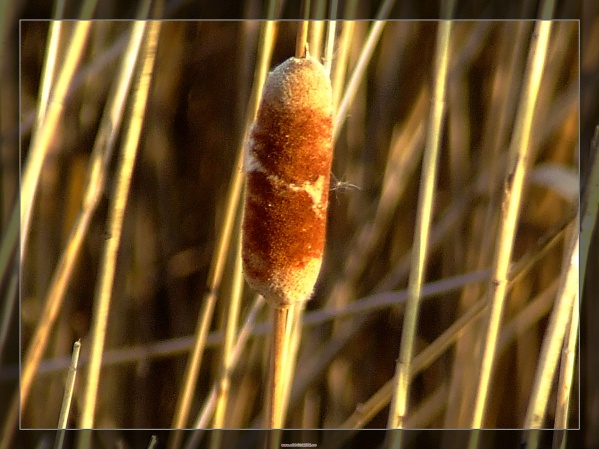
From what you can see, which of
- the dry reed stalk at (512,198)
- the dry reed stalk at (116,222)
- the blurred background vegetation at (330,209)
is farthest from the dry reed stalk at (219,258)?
the dry reed stalk at (512,198)

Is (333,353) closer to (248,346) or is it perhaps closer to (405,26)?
(248,346)

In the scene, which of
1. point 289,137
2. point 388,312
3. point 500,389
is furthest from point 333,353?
point 289,137

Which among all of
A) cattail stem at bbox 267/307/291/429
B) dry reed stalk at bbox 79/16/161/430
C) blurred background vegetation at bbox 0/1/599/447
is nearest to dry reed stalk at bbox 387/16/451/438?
blurred background vegetation at bbox 0/1/599/447

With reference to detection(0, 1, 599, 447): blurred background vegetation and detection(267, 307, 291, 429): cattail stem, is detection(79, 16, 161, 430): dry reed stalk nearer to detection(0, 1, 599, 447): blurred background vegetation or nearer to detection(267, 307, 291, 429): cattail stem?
detection(0, 1, 599, 447): blurred background vegetation

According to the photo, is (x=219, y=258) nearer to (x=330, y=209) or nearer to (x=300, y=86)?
(x=330, y=209)

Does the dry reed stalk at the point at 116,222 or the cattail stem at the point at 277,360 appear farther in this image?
the dry reed stalk at the point at 116,222

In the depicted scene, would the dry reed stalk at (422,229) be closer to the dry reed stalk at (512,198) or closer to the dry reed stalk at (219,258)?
the dry reed stalk at (512,198)
